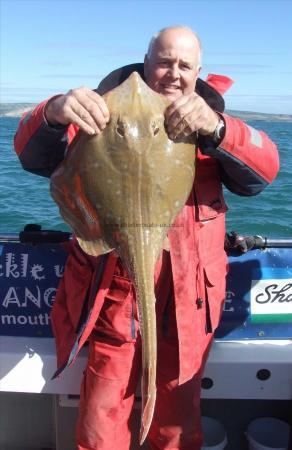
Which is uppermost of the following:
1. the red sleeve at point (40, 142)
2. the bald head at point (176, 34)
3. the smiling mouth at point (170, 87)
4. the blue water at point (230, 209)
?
the bald head at point (176, 34)

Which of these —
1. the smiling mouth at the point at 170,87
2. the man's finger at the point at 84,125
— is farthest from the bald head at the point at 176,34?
the man's finger at the point at 84,125

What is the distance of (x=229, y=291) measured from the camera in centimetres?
343

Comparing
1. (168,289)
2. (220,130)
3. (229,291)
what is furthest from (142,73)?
(229,291)

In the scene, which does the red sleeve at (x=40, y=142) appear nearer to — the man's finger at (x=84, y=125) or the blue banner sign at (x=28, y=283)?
the man's finger at (x=84, y=125)

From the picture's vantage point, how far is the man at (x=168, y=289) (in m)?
2.36

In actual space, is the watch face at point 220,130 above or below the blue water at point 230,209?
above

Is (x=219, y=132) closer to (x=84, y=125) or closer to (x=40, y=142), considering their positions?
(x=84, y=125)

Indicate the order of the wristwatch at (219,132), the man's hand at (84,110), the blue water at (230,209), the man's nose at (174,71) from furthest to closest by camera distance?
the blue water at (230,209) → the man's nose at (174,71) → the wristwatch at (219,132) → the man's hand at (84,110)

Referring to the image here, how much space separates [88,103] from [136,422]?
7.46 feet

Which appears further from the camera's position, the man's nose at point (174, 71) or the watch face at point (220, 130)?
the man's nose at point (174, 71)

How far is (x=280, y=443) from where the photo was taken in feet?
11.5

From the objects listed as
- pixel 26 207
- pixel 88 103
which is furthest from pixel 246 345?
pixel 26 207

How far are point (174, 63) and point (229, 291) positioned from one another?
5.27 feet

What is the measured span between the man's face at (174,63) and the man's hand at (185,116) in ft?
1.61
